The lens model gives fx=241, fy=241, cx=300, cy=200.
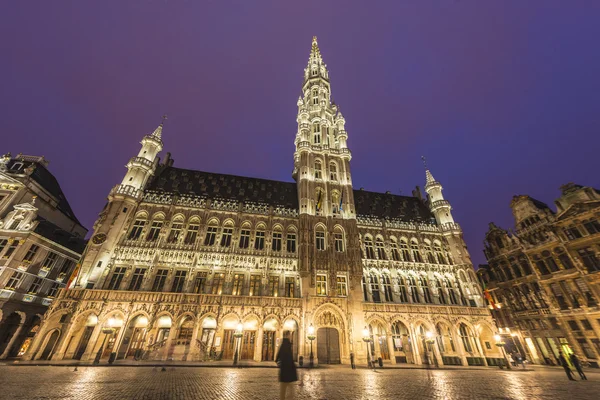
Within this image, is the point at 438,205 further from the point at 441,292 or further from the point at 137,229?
the point at 137,229

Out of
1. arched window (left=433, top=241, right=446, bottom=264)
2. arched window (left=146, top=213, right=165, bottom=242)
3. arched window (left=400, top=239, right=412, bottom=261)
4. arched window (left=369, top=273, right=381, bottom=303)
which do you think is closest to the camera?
arched window (left=146, top=213, right=165, bottom=242)

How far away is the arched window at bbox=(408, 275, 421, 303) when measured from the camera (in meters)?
30.5

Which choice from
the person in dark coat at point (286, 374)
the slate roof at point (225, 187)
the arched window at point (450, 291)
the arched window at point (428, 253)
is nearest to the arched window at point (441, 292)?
the arched window at point (450, 291)

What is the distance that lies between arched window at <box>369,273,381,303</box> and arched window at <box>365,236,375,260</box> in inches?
93.2

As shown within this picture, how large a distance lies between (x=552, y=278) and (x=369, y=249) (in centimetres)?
2281

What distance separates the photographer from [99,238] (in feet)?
83.7

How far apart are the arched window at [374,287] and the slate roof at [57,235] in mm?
39645

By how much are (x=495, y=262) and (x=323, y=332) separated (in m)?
31.1

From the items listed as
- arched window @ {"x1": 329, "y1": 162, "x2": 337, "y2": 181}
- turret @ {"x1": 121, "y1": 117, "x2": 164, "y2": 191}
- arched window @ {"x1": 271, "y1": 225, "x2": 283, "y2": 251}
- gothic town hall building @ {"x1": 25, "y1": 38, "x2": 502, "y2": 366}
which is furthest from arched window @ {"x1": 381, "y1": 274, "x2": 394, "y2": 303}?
turret @ {"x1": 121, "y1": 117, "x2": 164, "y2": 191}

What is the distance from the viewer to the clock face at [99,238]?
2536cm

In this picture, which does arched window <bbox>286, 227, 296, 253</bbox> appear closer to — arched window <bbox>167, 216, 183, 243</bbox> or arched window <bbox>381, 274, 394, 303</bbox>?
arched window <bbox>381, 274, 394, 303</bbox>

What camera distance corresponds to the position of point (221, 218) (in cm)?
3036

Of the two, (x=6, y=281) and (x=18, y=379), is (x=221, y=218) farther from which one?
(x=6, y=281)

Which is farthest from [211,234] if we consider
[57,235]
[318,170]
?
[57,235]
